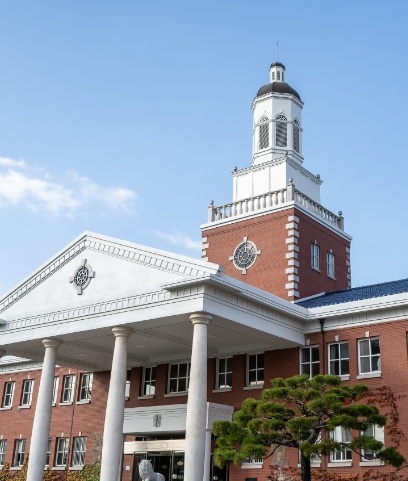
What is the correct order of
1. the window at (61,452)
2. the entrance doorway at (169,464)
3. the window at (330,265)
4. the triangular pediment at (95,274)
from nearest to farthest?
the triangular pediment at (95,274) < the entrance doorway at (169,464) < the window at (330,265) < the window at (61,452)

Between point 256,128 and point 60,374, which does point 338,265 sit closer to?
point 256,128

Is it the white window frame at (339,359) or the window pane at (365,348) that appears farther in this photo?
the white window frame at (339,359)

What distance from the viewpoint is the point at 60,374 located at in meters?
42.3

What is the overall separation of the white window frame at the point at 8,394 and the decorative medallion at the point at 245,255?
16418mm

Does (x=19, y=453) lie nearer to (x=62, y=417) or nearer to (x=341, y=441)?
(x=62, y=417)

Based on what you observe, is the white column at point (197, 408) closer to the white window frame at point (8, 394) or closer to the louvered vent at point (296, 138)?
the louvered vent at point (296, 138)

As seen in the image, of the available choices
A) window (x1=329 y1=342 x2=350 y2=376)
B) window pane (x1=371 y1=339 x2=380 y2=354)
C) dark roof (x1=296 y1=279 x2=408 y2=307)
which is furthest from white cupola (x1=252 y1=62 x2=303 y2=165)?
window pane (x1=371 y1=339 x2=380 y2=354)

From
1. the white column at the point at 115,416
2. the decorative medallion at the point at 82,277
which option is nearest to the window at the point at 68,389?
the decorative medallion at the point at 82,277

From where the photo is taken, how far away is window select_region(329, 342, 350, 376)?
30.4m

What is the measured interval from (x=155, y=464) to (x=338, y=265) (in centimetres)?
1438

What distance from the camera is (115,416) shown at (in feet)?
92.4

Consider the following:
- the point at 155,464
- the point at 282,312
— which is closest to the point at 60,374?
the point at 155,464

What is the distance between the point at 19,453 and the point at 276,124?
23300mm

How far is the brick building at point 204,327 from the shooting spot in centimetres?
2811
